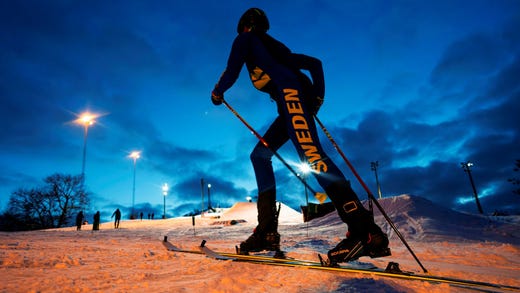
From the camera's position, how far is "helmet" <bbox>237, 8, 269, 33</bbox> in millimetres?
3024

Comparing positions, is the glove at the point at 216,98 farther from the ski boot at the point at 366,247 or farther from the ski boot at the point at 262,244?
the ski boot at the point at 366,247

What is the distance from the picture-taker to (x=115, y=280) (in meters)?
1.88

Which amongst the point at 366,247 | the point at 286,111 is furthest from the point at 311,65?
the point at 366,247

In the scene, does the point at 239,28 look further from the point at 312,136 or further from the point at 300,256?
the point at 300,256

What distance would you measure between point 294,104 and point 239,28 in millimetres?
1284

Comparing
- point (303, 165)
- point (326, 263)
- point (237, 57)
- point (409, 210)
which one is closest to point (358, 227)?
point (326, 263)

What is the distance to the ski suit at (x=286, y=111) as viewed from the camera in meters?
2.31

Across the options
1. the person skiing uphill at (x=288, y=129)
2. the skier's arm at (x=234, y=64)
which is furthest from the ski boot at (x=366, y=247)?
the skier's arm at (x=234, y=64)

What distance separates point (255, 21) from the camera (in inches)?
119

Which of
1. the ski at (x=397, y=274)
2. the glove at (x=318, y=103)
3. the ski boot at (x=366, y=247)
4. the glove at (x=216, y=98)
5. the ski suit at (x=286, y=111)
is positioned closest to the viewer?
the ski at (x=397, y=274)

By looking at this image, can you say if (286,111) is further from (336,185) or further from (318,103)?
(336,185)

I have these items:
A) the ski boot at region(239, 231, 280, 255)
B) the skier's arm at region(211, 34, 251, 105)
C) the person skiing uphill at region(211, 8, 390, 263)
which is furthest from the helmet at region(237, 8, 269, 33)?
the ski boot at region(239, 231, 280, 255)

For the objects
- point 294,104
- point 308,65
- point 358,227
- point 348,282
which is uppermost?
point 308,65

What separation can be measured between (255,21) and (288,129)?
1.32 metres
